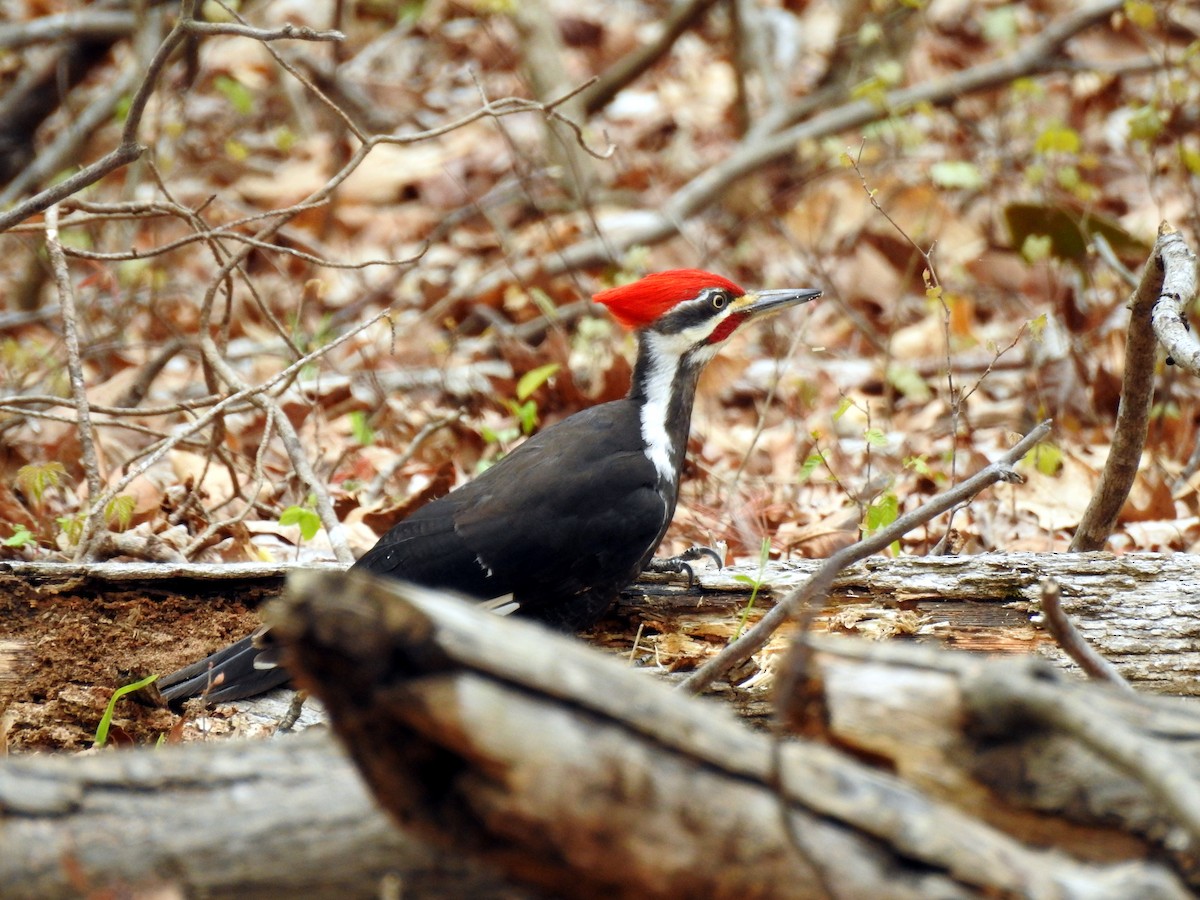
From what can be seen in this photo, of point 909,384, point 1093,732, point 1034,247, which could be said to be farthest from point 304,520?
point 1034,247

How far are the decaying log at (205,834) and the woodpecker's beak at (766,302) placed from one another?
2.53 m

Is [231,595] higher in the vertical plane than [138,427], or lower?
lower

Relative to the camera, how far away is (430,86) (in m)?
8.55

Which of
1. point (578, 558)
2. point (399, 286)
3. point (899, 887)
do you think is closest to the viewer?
point (899, 887)

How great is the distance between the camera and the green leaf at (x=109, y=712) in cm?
281

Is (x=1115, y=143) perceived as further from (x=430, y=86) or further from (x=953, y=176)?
(x=430, y=86)

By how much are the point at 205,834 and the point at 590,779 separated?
451mm

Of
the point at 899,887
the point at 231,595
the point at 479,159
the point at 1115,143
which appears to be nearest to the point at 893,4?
the point at 1115,143

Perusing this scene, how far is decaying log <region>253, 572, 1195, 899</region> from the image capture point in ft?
4.43

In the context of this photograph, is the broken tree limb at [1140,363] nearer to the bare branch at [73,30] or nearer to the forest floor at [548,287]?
the forest floor at [548,287]

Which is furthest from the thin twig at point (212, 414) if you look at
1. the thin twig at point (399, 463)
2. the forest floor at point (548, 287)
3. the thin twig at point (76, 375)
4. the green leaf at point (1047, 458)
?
the green leaf at point (1047, 458)

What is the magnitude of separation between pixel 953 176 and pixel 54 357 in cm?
364

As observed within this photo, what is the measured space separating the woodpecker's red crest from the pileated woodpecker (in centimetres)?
33

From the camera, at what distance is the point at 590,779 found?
53.9 inches
